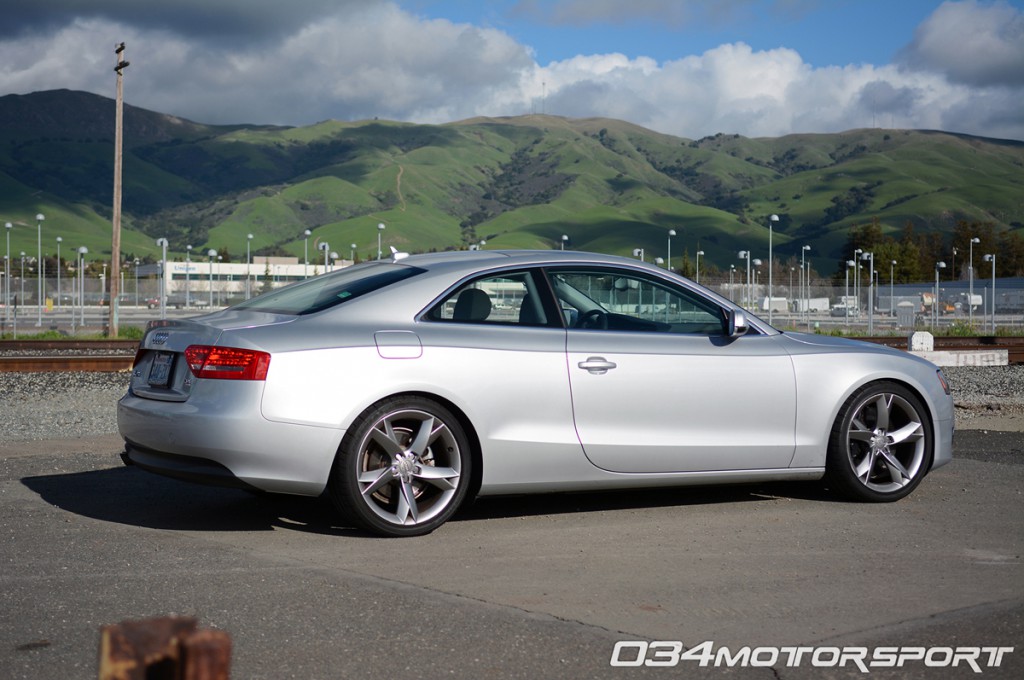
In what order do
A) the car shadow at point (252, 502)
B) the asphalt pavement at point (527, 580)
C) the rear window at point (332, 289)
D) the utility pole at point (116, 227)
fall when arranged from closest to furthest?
1. the asphalt pavement at point (527, 580)
2. the rear window at point (332, 289)
3. the car shadow at point (252, 502)
4. the utility pole at point (116, 227)

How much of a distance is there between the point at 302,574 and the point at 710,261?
649ft

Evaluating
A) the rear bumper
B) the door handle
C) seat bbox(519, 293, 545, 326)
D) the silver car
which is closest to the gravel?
the silver car

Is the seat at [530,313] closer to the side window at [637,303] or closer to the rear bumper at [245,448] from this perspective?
the side window at [637,303]

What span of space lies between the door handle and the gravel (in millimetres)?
6329

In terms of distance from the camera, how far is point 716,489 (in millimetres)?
7664

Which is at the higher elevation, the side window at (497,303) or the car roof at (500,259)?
the car roof at (500,259)

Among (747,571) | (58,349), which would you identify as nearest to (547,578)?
(747,571)

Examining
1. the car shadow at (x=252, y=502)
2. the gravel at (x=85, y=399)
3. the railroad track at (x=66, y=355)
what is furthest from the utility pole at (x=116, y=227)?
the car shadow at (x=252, y=502)

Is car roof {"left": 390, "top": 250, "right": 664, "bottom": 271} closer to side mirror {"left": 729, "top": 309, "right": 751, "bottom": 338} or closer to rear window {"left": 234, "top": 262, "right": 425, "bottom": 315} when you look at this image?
rear window {"left": 234, "top": 262, "right": 425, "bottom": 315}

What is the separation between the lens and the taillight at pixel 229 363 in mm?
5664

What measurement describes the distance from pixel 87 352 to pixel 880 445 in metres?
20.8

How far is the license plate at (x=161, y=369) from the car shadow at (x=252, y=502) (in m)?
0.80

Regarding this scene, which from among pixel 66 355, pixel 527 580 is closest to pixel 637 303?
pixel 527 580

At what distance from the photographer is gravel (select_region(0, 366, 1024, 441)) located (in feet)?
37.1
